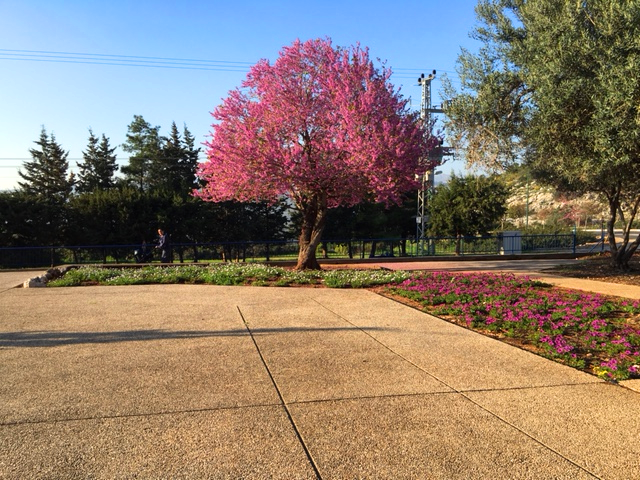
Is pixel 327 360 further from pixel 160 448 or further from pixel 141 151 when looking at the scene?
pixel 141 151

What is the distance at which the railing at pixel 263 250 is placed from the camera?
21062mm

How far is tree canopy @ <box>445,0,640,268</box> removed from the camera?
704cm

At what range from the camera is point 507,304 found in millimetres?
8711

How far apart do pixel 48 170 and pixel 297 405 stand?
222ft

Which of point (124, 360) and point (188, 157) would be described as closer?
point (124, 360)

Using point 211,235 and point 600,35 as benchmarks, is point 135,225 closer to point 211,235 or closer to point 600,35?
point 211,235

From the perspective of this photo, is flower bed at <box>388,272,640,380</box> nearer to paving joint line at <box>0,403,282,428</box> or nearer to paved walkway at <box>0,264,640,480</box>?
paved walkway at <box>0,264,640,480</box>

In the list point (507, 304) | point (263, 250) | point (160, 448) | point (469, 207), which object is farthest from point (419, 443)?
point (469, 207)

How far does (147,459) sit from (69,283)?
10618mm

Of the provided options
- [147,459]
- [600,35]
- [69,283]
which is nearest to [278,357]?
[147,459]

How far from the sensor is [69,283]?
12.5 metres

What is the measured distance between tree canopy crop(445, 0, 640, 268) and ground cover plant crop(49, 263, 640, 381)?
94.9 inches

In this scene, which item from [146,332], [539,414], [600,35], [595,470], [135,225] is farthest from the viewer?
[135,225]

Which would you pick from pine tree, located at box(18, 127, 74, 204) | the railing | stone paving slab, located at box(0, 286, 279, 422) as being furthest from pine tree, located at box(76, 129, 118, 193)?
Answer: stone paving slab, located at box(0, 286, 279, 422)
